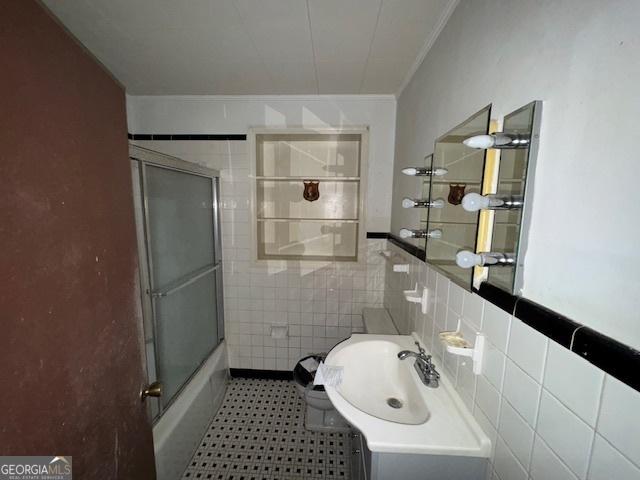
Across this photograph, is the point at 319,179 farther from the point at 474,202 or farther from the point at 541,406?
the point at 541,406

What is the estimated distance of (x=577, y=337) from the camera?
44 centimetres

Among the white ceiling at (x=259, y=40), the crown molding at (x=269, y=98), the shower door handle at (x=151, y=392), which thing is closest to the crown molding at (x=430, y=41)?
the white ceiling at (x=259, y=40)

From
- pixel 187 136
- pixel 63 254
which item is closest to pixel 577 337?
pixel 63 254

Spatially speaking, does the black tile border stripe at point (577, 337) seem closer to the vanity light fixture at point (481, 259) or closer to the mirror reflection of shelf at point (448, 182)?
the vanity light fixture at point (481, 259)

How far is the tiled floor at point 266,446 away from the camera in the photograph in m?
1.45

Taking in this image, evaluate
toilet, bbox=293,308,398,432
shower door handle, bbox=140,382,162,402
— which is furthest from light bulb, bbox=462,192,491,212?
toilet, bbox=293,308,398,432

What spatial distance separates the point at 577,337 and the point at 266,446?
181 cm

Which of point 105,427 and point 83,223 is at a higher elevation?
point 83,223

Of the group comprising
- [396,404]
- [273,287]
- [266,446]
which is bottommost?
[266,446]

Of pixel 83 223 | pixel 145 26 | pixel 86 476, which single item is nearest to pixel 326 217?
pixel 145 26

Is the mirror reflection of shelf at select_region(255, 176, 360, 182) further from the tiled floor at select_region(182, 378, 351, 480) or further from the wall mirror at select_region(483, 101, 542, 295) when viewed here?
the tiled floor at select_region(182, 378, 351, 480)

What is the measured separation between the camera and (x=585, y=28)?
0.46 meters

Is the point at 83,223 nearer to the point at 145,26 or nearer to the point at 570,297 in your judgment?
the point at 570,297

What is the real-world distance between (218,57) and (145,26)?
0.35 meters
